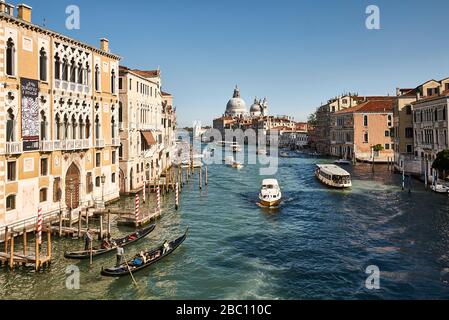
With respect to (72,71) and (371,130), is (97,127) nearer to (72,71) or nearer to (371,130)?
(72,71)

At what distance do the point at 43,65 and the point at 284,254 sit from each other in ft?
43.1

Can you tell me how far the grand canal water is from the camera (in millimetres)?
12055

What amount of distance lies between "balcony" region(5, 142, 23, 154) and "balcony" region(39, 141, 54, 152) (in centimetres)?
136

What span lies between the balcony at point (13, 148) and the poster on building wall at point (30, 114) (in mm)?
300

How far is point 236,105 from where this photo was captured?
597ft

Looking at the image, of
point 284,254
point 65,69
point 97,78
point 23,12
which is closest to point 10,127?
point 65,69

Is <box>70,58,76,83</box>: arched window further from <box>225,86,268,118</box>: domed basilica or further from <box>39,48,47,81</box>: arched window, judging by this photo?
<box>225,86,268,118</box>: domed basilica

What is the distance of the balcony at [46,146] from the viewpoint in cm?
1761

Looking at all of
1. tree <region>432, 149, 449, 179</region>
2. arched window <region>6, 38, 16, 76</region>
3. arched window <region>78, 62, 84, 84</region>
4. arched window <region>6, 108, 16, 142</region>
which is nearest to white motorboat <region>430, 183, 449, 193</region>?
tree <region>432, 149, 449, 179</region>

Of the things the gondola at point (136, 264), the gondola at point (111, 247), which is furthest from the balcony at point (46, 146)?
the gondola at point (136, 264)

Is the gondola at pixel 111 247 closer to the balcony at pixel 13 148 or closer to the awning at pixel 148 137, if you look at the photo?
the balcony at pixel 13 148

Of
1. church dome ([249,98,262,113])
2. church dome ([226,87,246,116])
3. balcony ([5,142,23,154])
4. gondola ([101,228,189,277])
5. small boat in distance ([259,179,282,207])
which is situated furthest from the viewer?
church dome ([226,87,246,116])
